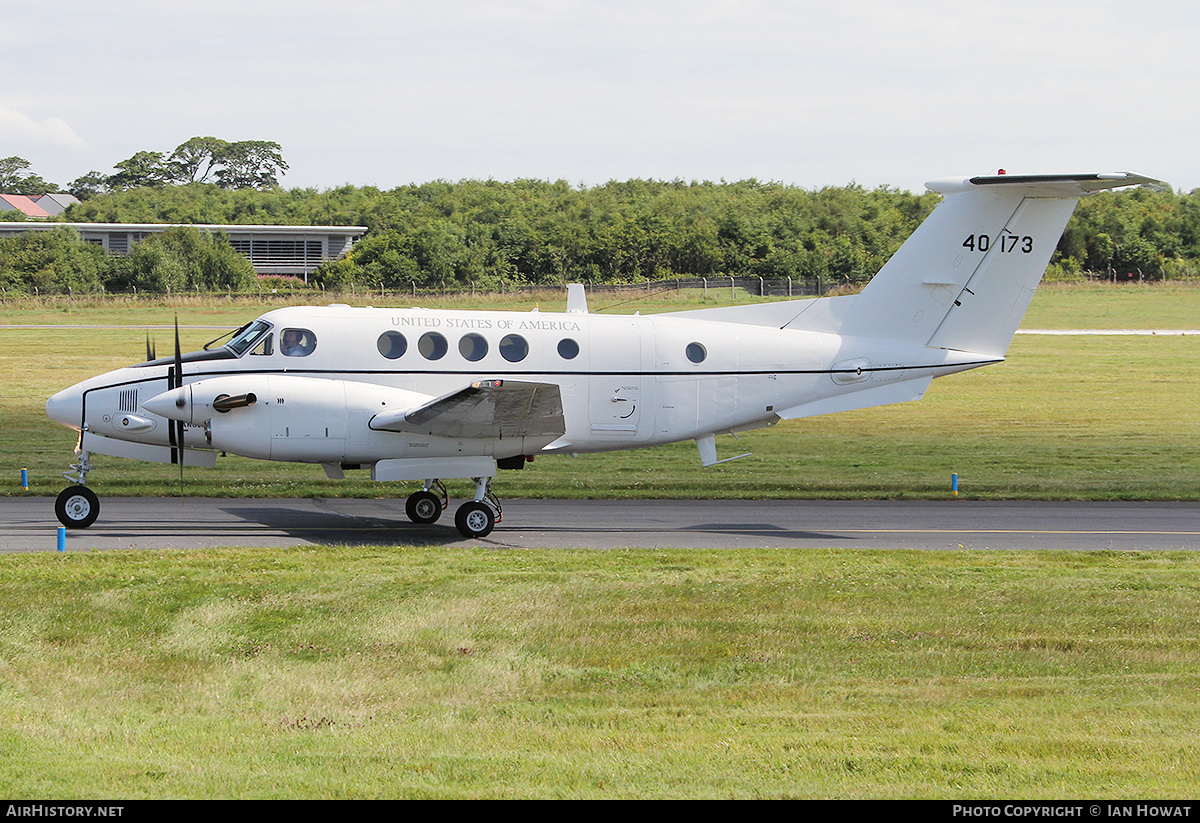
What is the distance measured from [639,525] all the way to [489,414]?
355cm

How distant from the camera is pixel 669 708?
9281 millimetres

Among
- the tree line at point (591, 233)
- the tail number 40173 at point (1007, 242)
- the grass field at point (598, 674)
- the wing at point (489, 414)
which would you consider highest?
the tree line at point (591, 233)

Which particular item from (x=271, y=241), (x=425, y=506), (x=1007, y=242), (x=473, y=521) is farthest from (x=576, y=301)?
(x=271, y=241)

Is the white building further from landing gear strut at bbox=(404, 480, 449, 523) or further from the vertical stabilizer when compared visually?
the vertical stabilizer

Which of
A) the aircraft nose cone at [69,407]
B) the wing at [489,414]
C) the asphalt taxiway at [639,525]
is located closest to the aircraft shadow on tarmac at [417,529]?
the asphalt taxiway at [639,525]

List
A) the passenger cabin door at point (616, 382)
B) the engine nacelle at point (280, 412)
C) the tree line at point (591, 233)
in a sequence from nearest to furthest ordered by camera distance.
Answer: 1. the engine nacelle at point (280, 412)
2. the passenger cabin door at point (616, 382)
3. the tree line at point (591, 233)

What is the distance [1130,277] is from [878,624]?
79.7 meters

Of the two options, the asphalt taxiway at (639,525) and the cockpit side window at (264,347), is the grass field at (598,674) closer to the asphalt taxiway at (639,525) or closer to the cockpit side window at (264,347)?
the asphalt taxiway at (639,525)

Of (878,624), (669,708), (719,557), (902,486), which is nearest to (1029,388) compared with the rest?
(902,486)

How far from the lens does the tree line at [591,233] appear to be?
68875 mm

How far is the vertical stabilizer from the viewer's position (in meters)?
18.9

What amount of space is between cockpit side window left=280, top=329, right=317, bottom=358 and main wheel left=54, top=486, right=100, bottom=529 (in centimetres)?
359

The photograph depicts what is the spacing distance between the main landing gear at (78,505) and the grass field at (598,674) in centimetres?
231

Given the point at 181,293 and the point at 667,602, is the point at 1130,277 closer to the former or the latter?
the point at 181,293
